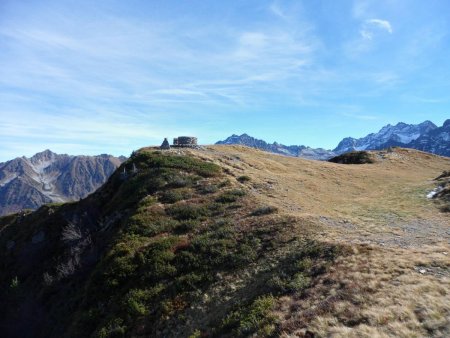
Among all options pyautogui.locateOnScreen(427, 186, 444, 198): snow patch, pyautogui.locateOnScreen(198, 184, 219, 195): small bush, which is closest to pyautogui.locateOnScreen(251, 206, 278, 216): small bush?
pyautogui.locateOnScreen(198, 184, 219, 195): small bush

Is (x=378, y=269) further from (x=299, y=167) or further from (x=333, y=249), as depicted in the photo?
(x=299, y=167)

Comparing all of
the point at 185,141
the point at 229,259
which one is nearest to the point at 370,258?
the point at 229,259

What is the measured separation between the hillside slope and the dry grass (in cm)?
8

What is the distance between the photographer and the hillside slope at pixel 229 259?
15.1 m

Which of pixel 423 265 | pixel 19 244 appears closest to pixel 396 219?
pixel 423 265

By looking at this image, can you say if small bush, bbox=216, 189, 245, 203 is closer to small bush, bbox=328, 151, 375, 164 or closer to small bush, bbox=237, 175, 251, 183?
small bush, bbox=237, 175, 251, 183

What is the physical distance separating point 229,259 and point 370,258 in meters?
9.17

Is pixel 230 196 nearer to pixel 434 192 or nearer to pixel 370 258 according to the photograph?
pixel 370 258

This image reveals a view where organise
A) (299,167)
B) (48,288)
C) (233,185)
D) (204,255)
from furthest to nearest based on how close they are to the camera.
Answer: (299,167), (233,185), (48,288), (204,255)

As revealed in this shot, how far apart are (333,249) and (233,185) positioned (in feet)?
65.3

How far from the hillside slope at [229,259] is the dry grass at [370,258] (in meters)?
0.08

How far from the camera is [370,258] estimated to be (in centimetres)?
1877

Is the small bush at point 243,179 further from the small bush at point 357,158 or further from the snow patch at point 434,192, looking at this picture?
the small bush at point 357,158

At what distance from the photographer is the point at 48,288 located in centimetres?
3394
